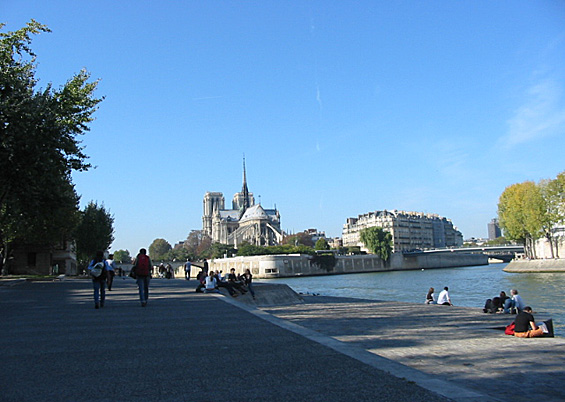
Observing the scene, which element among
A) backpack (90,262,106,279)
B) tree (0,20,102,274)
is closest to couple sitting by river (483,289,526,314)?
backpack (90,262,106,279)

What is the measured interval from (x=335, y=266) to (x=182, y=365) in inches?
4619

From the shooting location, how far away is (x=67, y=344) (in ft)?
29.5

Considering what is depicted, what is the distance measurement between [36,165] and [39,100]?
3.05m

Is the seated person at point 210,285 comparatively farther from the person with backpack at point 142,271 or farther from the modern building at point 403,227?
the modern building at point 403,227

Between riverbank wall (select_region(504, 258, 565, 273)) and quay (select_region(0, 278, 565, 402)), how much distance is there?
2501 inches

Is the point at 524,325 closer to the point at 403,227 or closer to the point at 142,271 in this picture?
the point at 142,271

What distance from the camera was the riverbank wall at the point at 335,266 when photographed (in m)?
110

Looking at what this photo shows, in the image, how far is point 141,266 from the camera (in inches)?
632

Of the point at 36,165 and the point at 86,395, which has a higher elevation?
the point at 36,165

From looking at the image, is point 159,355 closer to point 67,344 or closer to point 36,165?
point 67,344

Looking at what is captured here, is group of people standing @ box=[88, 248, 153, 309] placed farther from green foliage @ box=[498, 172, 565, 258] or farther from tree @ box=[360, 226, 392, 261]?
tree @ box=[360, 226, 392, 261]

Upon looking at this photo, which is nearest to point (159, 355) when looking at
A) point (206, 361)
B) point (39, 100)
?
point (206, 361)

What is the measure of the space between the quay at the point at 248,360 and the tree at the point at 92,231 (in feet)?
181

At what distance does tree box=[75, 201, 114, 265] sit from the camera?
67.1 metres
